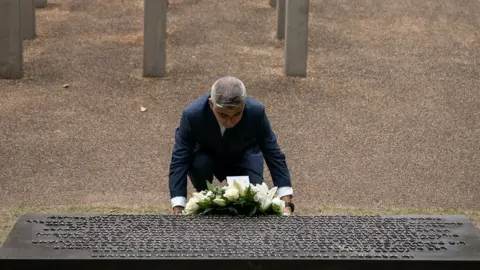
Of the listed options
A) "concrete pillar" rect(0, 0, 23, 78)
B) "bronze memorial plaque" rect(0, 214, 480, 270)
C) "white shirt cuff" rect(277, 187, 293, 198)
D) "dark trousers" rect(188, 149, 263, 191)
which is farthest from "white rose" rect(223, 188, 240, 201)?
"concrete pillar" rect(0, 0, 23, 78)

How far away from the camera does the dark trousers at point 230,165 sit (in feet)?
29.4

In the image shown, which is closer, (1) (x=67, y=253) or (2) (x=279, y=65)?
(1) (x=67, y=253)

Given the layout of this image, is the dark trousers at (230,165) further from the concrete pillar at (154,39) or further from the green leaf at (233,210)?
the concrete pillar at (154,39)

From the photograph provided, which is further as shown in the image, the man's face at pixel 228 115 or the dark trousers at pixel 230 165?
the dark trousers at pixel 230 165

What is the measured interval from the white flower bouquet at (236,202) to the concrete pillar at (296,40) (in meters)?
7.48

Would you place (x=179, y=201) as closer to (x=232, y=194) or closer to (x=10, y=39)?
(x=232, y=194)

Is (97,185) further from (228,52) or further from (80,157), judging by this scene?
(228,52)

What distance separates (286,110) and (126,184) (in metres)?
2.92

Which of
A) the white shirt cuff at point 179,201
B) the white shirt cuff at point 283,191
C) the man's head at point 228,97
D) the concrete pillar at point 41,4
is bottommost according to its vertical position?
the white shirt cuff at point 179,201

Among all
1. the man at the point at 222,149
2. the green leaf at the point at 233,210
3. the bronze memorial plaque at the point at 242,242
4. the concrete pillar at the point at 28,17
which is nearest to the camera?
the bronze memorial plaque at the point at 242,242

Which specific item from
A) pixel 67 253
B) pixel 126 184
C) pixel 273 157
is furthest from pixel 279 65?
pixel 67 253

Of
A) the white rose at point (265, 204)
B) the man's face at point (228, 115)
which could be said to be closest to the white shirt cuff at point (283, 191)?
the man's face at point (228, 115)

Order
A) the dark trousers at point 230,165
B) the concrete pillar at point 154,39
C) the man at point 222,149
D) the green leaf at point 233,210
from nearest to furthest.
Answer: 1. the green leaf at point 233,210
2. the man at point 222,149
3. the dark trousers at point 230,165
4. the concrete pillar at point 154,39

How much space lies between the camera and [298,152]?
12.6 meters
